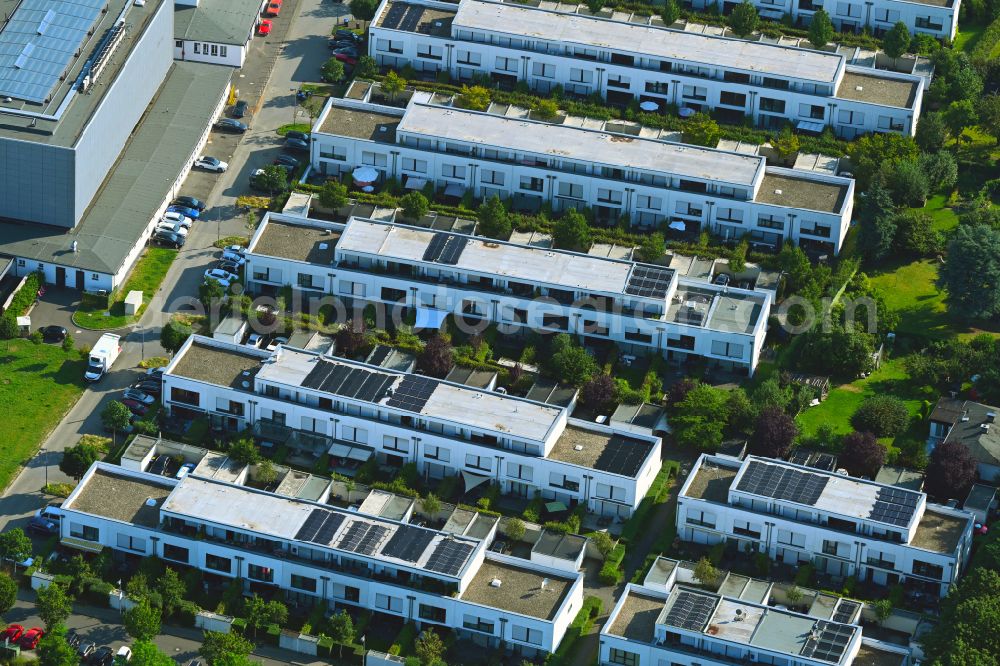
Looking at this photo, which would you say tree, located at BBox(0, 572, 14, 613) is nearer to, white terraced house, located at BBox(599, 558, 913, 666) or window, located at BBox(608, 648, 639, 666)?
white terraced house, located at BBox(599, 558, 913, 666)

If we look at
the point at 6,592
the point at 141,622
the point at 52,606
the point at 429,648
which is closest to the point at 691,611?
the point at 429,648

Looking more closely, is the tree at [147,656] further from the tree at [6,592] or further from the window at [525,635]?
the window at [525,635]

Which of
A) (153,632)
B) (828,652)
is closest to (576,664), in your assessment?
(828,652)

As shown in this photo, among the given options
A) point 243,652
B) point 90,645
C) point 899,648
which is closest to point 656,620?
point 899,648

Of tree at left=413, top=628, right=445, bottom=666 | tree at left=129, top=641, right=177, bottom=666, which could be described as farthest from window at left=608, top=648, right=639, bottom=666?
tree at left=129, top=641, right=177, bottom=666

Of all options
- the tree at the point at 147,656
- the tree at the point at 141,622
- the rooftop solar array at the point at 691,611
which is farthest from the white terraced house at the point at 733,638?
the tree at the point at 141,622

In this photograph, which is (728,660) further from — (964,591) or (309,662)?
(309,662)
